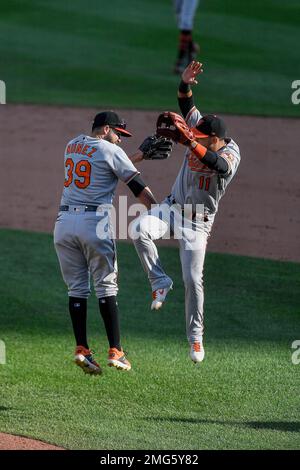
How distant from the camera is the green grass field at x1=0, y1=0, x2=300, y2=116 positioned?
64.0 feet

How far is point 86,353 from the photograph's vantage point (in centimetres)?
850

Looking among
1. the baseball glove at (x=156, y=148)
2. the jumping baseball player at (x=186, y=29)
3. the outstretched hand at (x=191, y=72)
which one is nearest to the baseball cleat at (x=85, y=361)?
the baseball glove at (x=156, y=148)

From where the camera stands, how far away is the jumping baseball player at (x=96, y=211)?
27.5 ft

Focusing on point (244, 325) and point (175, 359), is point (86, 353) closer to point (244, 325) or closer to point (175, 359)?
point (175, 359)

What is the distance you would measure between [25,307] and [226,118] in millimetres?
7257

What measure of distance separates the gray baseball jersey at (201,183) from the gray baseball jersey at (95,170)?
2.08 feet

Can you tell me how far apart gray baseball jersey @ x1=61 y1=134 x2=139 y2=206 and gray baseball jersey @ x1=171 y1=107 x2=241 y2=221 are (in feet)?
2.08

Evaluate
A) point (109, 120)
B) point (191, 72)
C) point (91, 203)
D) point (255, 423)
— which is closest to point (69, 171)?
point (91, 203)

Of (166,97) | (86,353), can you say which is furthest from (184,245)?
(166,97)

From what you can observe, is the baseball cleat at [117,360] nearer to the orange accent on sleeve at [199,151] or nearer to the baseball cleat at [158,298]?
the baseball cleat at [158,298]

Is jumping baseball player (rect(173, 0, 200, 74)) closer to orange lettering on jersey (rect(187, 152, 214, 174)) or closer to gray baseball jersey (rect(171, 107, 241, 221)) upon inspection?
gray baseball jersey (rect(171, 107, 241, 221))

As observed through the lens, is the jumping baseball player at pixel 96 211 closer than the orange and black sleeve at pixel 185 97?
Yes

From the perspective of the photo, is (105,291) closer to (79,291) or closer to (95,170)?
(79,291)
